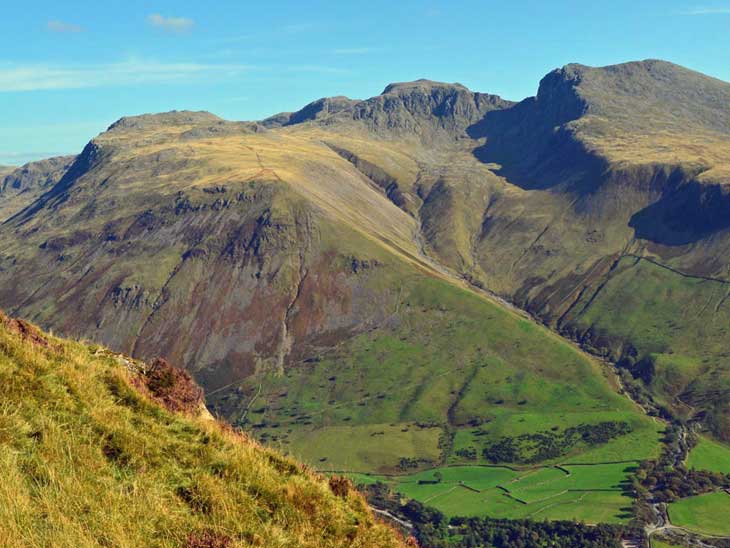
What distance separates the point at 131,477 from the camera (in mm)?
16781

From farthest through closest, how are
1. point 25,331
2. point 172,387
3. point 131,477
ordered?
1. point 172,387
2. point 25,331
3. point 131,477

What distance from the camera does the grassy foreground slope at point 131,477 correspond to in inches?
565

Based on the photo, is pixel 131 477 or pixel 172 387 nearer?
pixel 131 477

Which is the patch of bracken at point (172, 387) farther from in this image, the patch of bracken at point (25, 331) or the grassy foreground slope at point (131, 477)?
the patch of bracken at point (25, 331)

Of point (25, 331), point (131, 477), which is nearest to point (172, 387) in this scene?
point (25, 331)

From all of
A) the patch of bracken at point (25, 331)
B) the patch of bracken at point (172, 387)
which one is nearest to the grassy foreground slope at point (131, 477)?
the patch of bracken at point (25, 331)

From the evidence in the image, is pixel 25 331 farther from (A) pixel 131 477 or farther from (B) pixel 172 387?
(A) pixel 131 477

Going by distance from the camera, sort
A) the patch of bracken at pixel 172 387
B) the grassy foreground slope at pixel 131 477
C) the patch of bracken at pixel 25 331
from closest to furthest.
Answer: the grassy foreground slope at pixel 131 477, the patch of bracken at pixel 25 331, the patch of bracken at pixel 172 387

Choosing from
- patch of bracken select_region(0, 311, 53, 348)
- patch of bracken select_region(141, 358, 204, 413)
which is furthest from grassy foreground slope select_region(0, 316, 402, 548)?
patch of bracken select_region(141, 358, 204, 413)

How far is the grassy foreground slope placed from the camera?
47.1 feet

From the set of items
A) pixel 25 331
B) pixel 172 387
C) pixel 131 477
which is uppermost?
pixel 25 331

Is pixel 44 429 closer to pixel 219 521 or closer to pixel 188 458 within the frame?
pixel 188 458

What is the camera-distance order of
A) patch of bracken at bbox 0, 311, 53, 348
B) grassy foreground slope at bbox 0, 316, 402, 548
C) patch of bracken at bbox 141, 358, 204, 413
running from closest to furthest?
1. grassy foreground slope at bbox 0, 316, 402, 548
2. patch of bracken at bbox 0, 311, 53, 348
3. patch of bracken at bbox 141, 358, 204, 413

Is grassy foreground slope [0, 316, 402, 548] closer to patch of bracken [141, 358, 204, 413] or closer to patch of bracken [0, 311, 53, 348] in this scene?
patch of bracken [0, 311, 53, 348]
